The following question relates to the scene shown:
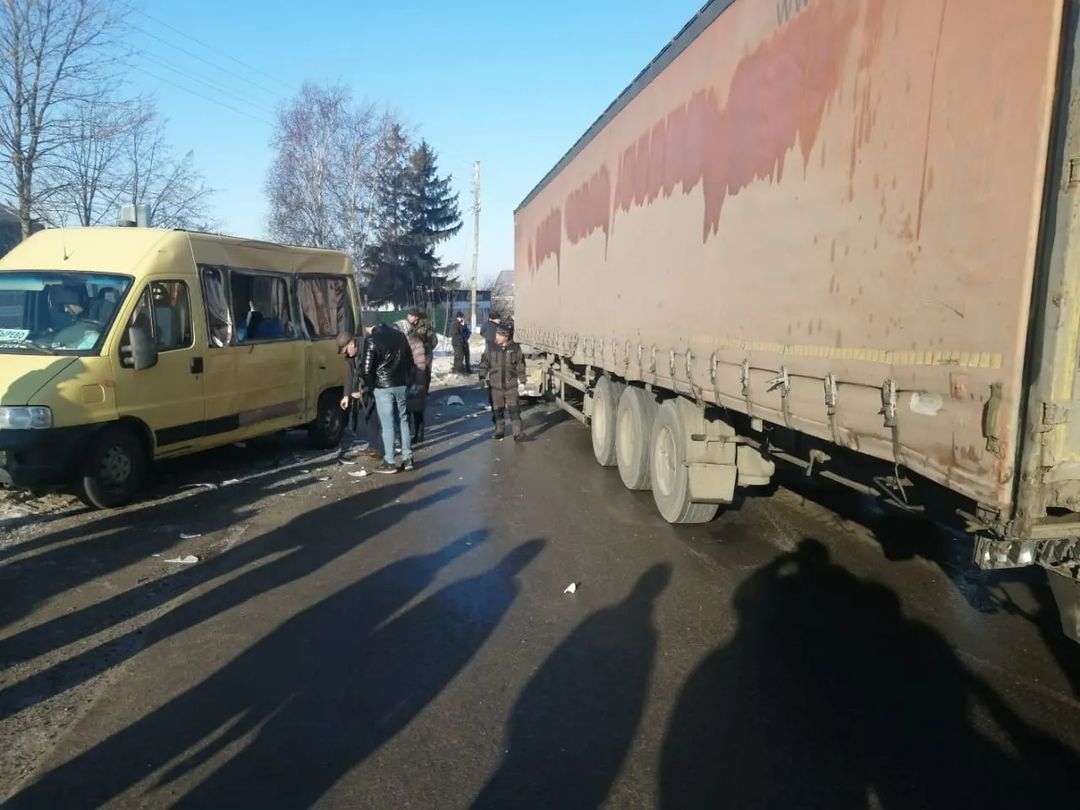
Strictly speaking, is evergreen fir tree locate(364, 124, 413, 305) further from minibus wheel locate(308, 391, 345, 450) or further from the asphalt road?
the asphalt road

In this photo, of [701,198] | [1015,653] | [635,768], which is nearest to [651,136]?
[701,198]

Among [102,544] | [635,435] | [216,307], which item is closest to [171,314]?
[216,307]

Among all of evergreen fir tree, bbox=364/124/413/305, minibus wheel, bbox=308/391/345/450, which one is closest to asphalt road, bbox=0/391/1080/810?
minibus wheel, bbox=308/391/345/450

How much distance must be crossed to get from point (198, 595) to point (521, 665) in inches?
95.8

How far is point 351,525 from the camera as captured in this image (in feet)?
22.8

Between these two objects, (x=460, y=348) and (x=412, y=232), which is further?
(x=412, y=232)

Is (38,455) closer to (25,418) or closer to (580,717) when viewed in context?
(25,418)

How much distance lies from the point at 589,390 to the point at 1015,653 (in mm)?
7046

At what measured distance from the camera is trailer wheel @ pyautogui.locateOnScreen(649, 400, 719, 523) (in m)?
6.62

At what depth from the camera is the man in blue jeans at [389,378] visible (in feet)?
29.7

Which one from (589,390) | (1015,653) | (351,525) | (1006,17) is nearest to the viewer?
(1006,17)

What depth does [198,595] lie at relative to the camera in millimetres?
5238

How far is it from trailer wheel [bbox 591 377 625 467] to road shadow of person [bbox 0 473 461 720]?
2.62m

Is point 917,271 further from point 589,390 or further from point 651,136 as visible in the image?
point 589,390
